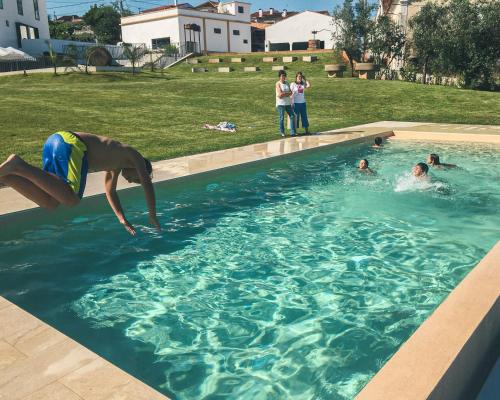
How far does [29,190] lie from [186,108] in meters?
16.2

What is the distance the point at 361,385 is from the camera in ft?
12.5

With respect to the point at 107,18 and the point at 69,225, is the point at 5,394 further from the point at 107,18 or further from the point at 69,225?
the point at 107,18

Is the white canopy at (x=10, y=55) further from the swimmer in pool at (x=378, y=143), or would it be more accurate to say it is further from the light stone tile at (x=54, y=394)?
the light stone tile at (x=54, y=394)

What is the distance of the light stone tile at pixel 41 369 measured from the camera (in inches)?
122

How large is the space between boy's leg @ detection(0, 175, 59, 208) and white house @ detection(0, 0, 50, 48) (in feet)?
157

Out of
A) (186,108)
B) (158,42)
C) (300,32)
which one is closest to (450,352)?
(186,108)

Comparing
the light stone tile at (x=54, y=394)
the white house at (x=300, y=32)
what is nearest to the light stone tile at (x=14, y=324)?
the light stone tile at (x=54, y=394)

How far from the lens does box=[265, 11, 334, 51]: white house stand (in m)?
63.7

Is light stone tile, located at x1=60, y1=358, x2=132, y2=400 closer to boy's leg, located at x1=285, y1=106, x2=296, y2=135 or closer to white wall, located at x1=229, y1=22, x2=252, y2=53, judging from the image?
boy's leg, located at x1=285, y1=106, x2=296, y2=135

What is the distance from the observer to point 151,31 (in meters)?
61.4

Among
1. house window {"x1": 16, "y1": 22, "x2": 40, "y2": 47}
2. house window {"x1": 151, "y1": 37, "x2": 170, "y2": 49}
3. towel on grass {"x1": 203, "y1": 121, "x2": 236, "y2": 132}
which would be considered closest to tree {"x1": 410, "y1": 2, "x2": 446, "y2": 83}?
towel on grass {"x1": 203, "y1": 121, "x2": 236, "y2": 132}

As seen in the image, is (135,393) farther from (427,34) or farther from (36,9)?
(36,9)

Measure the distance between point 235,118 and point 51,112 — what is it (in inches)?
274

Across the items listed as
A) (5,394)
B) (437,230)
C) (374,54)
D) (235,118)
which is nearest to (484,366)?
(5,394)
